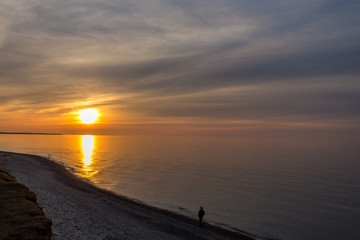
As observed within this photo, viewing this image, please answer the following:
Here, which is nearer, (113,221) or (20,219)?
(20,219)

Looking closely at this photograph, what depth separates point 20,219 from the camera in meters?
18.9

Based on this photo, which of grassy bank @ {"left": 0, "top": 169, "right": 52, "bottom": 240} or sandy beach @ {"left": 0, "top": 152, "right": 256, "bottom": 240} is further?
sandy beach @ {"left": 0, "top": 152, "right": 256, "bottom": 240}

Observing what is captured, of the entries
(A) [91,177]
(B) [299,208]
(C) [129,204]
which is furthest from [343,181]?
(A) [91,177]

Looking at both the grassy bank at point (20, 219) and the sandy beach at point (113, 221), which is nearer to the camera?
the grassy bank at point (20, 219)

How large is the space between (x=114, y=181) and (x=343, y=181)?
62.4 metres

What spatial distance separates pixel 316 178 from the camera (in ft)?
Answer: 250

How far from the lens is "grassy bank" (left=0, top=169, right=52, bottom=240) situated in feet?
54.6

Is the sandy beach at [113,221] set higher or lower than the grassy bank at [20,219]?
lower

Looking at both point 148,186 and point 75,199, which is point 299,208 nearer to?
point 148,186

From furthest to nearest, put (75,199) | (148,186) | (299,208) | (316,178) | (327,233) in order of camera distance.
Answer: (316,178), (148,186), (299,208), (75,199), (327,233)

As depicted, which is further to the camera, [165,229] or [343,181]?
[343,181]

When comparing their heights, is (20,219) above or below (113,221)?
above

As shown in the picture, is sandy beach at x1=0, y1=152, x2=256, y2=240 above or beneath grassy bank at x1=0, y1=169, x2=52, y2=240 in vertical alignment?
beneath

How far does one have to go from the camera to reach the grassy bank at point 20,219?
16638 millimetres
